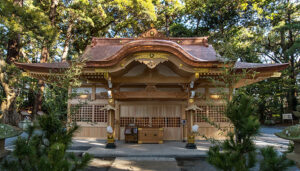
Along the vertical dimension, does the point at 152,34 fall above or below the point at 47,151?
above

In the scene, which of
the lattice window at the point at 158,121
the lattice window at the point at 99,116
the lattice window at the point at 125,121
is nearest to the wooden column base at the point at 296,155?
the lattice window at the point at 158,121

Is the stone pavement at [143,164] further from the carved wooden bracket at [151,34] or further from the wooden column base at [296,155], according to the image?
the carved wooden bracket at [151,34]

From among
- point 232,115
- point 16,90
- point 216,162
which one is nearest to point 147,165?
point 216,162

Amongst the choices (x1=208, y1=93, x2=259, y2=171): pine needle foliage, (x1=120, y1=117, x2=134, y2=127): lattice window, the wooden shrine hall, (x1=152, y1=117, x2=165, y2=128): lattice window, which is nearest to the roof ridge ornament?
the wooden shrine hall

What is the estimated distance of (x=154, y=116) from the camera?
959 centimetres

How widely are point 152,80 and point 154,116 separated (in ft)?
7.44

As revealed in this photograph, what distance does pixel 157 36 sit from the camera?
29.4 feet

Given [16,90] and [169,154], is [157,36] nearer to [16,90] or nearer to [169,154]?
[169,154]

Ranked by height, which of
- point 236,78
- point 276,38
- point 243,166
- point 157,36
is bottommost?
point 243,166

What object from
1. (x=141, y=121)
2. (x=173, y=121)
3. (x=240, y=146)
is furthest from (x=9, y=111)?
(x=240, y=146)

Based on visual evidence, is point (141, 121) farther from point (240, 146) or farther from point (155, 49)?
point (240, 146)

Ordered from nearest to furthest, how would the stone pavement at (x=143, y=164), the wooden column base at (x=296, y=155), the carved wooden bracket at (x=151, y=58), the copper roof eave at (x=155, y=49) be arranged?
the wooden column base at (x=296, y=155), the stone pavement at (x=143, y=164), the copper roof eave at (x=155, y=49), the carved wooden bracket at (x=151, y=58)

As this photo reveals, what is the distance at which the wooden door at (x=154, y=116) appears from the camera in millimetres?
9555

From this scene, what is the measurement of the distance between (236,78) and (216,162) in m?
1.66
